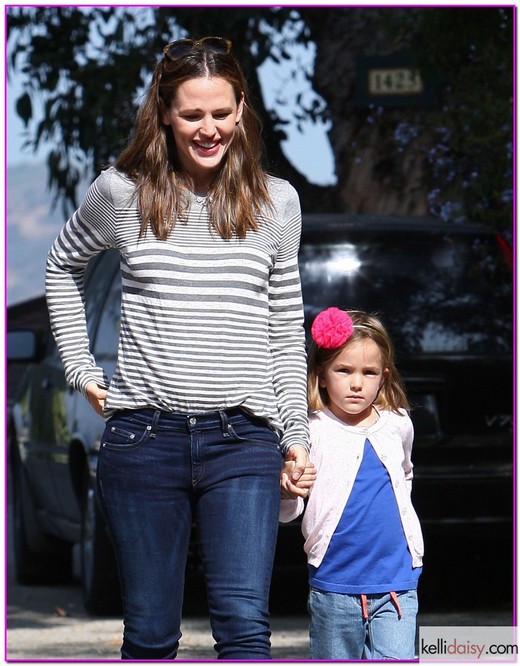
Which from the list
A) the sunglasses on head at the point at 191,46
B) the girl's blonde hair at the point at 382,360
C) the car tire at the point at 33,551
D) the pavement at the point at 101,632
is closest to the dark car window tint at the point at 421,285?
the pavement at the point at 101,632

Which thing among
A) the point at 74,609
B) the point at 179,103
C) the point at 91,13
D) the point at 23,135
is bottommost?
the point at 74,609

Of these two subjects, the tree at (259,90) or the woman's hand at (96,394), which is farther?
the tree at (259,90)

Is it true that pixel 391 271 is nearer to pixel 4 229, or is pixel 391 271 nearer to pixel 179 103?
pixel 4 229

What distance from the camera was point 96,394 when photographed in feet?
12.6

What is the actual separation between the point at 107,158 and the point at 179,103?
25.6ft

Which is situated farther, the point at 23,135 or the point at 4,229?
the point at 23,135

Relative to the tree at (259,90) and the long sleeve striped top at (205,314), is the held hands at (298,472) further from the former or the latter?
the tree at (259,90)

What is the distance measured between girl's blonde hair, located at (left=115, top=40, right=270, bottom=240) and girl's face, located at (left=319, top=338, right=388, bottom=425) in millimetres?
615

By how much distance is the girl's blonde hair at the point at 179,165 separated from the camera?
3680 millimetres

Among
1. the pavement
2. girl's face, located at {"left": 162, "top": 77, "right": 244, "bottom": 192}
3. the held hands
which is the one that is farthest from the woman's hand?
the pavement

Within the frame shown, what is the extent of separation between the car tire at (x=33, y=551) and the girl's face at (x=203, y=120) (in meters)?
5.38

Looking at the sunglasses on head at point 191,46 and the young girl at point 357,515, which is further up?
the sunglasses on head at point 191,46

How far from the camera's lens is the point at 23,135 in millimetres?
11594

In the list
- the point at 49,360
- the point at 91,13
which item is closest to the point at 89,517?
the point at 49,360
